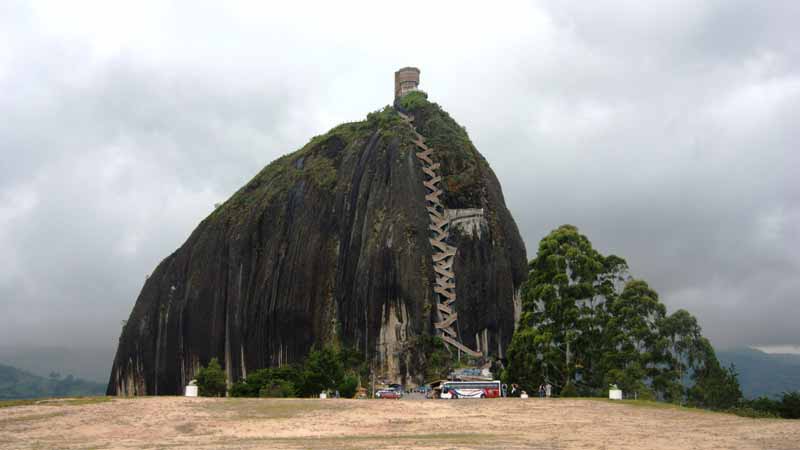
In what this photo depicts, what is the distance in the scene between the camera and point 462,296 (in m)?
68.9

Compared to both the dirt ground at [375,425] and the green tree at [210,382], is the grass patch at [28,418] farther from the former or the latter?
the green tree at [210,382]

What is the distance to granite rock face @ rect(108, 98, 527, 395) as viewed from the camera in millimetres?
67750

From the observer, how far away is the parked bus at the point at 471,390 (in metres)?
47.1

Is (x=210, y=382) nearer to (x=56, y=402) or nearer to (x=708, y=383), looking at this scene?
(x=56, y=402)

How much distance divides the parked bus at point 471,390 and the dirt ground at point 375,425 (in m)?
7.67

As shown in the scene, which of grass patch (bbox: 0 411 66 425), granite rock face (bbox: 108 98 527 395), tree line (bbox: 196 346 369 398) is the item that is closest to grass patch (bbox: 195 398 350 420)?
grass patch (bbox: 0 411 66 425)

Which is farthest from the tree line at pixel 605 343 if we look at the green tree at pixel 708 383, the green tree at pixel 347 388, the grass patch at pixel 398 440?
the grass patch at pixel 398 440

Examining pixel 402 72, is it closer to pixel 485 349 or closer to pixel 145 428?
pixel 485 349

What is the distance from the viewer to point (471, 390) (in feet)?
155

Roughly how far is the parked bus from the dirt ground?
7668 mm

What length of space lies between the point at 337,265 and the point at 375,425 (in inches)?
1795

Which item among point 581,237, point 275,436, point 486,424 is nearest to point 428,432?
point 486,424

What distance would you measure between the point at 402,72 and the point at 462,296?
38.9 m

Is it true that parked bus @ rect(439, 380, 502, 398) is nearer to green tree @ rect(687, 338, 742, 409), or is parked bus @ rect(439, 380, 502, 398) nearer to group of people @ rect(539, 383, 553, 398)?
group of people @ rect(539, 383, 553, 398)
